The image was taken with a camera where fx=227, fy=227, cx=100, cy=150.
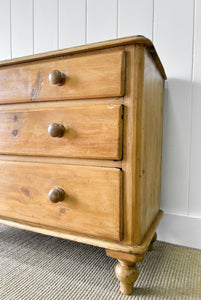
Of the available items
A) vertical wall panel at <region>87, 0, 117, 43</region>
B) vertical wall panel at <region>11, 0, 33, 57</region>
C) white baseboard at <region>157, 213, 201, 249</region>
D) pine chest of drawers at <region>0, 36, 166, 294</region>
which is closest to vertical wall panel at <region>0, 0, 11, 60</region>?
vertical wall panel at <region>11, 0, 33, 57</region>

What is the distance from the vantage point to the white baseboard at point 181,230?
0.90 m

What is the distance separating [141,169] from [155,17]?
27.8 inches

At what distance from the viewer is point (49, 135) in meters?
0.67

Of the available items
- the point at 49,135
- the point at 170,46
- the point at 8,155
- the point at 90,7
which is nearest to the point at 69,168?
the point at 49,135

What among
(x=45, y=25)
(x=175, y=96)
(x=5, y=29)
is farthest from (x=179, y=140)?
(x=5, y=29)

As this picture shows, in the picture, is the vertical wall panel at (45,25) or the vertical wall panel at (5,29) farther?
the vertical wall panel at (5,29)

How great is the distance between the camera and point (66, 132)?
64 centimetres

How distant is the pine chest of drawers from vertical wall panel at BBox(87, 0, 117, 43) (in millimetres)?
424

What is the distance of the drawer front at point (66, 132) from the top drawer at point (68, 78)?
0.13ft

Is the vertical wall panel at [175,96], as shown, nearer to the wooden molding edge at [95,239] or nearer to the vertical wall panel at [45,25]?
the wooden molding edge at [95,239]

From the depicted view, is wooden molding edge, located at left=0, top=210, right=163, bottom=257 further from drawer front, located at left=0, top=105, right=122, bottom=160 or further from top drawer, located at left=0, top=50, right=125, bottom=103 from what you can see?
top drawer, located at left=0, top=50, right=125, bottom=103

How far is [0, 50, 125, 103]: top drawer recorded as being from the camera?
0.57m

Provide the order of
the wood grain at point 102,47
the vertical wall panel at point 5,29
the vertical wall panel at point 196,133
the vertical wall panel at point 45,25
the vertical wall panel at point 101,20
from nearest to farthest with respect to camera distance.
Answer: the wood grain at point 102,47 < the vertical wall panel at point 196,133 < the vertical wall panel at point 101,20 < the vertical wall panel at point 45,25 < the vertical wall panel at point 5,29

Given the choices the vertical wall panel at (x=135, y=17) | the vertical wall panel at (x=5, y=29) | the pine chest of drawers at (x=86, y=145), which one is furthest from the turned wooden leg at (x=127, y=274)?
the vertical wall panel at (x=5, y=29)
